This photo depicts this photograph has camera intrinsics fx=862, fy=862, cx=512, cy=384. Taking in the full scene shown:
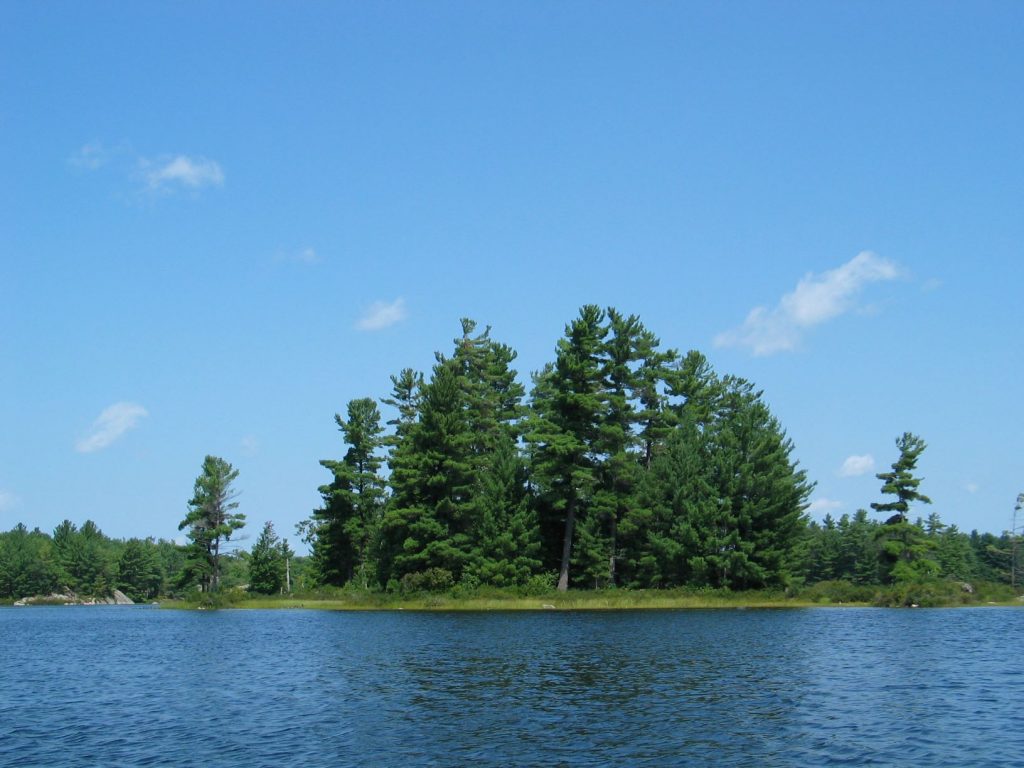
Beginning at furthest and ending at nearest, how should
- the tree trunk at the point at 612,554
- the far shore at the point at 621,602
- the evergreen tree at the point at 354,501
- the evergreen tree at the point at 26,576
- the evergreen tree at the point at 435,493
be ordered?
the evergreen tree at the point at 26,576 < the evergreen tree at the point at 354,501 < the tree trunk at the point at 612,554 < the evergreen tree at the point at 435,493 < the far shore at the point at 621,602

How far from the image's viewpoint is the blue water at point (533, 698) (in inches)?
793

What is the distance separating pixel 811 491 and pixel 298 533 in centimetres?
7431

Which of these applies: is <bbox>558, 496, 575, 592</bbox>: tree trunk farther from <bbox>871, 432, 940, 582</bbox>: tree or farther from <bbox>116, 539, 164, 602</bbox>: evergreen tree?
<bbox>116, 539, 164, 602</bbox>: evergreen tree

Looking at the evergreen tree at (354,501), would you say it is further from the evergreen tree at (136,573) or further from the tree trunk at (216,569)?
the evergreen tree at (136,573)

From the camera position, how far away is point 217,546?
105 metres

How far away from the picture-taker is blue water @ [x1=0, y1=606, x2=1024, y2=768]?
20141 millimetres

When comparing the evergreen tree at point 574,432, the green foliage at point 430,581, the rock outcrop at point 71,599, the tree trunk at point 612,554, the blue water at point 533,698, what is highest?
the evergreen tree at point 574,432

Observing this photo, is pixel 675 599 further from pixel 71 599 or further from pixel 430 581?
Answer: pixel 71 599

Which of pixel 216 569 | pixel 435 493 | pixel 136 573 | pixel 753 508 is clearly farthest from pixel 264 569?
pixel 136 573

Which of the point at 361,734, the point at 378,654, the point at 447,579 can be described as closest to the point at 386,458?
the point at 447,579

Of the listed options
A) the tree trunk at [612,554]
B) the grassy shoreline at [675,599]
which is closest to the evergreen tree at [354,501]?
the grassy shoreline at [675,599]

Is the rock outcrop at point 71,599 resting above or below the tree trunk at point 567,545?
below

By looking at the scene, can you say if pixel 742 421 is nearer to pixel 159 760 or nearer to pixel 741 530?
pixel 741 530

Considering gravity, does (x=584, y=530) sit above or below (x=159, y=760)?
above
